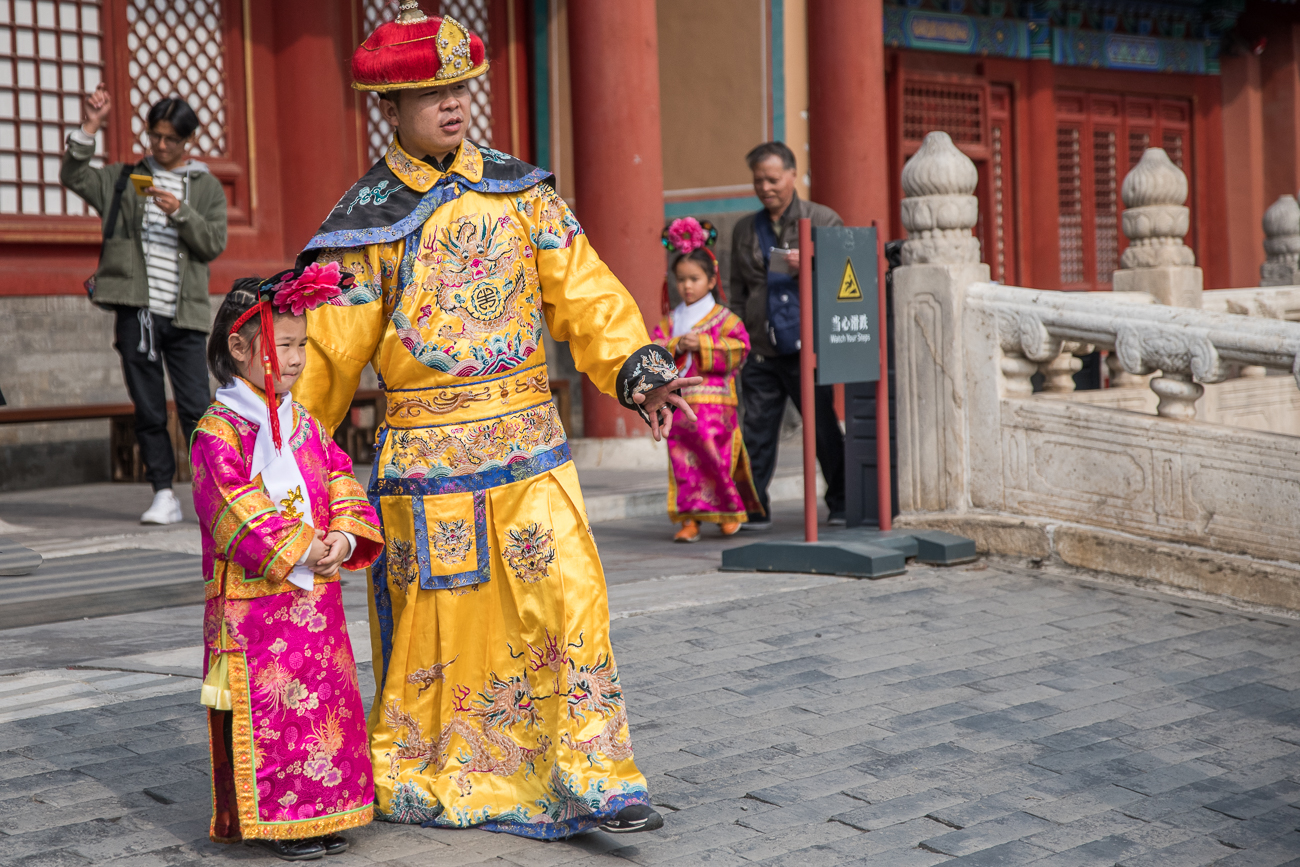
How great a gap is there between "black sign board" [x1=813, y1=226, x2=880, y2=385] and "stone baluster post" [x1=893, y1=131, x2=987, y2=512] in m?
0.26

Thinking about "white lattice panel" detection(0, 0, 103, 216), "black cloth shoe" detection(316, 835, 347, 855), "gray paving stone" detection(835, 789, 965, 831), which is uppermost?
"white lattice panel" detection(0, 0, 103, 216)

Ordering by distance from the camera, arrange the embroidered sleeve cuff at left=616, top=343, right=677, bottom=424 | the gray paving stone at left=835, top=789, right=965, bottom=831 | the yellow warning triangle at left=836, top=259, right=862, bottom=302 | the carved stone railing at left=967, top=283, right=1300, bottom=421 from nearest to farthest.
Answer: the embroidered sleeve cuff at left=616, top=343, right=677, bottom=424, the gray paving stone at left=835, top=789, right=965, bottom=831, the carved stone railing at left=967, top=283, right=1300, bottom=421, the yellow warning triangle at left=836, top=259, right=862, bottom=302

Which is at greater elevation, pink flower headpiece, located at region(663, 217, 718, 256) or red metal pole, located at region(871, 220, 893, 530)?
pink flower headpiece, located at region(663, 217, 718, 256)

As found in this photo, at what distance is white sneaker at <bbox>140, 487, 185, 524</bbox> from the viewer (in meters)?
7.19

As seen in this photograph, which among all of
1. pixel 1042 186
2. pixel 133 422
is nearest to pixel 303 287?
pixel 133 422

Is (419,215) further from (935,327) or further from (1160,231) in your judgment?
(1160,231)

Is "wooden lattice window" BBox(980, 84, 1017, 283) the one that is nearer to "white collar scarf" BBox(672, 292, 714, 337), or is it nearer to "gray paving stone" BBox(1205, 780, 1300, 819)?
"white collar scarf" BBox(672, 292, 714, 337)

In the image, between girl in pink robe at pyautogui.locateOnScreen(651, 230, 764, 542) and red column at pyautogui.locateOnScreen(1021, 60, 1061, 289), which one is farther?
red column at pyautogui.locateOnScreen(1021, 60, 1061, 289)

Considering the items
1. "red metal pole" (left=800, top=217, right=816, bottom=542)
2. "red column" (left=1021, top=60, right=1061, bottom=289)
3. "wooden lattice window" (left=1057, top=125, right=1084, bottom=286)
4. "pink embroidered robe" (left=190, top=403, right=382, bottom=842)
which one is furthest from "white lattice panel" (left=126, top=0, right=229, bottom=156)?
"wooden lattice window" (left=1057, top=125, right=1084, bottom=286)

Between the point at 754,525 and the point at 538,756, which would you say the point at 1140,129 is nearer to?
the point at 754,525

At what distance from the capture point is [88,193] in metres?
7.19

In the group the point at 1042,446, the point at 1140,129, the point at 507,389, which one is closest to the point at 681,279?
the point at 1042,446

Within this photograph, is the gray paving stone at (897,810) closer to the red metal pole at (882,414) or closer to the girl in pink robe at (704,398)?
the red metal pole at (882,414)

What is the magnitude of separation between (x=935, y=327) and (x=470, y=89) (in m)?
5.16
